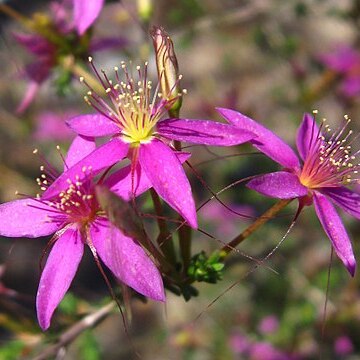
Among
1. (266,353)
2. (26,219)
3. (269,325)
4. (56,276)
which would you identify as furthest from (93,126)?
(269,325)

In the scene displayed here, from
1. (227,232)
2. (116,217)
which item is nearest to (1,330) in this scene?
(227,232)

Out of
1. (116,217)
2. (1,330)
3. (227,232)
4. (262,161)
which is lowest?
(1,330)

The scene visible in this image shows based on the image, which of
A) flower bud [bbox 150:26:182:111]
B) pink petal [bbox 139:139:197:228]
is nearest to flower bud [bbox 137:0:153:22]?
flower bud [bbox 150:26:182:111]

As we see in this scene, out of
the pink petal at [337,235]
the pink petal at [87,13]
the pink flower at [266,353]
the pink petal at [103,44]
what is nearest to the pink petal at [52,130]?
the pink petal at [103,44]

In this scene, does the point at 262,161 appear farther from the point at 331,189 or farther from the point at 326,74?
the point at 331,189

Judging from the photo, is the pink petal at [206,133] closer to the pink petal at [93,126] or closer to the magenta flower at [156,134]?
the magenta flower at [156,134]
